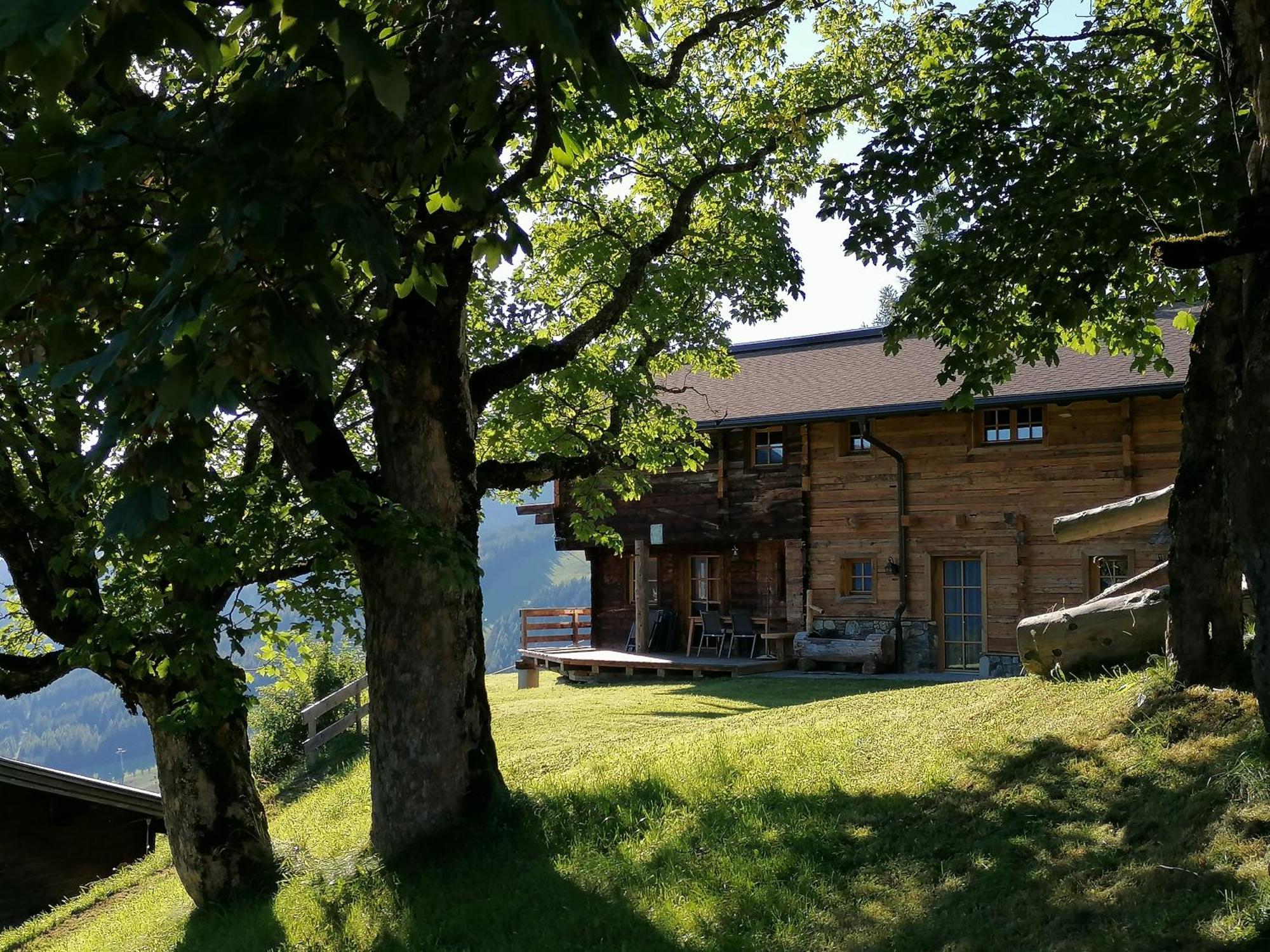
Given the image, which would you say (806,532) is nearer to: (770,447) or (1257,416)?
(770,447)

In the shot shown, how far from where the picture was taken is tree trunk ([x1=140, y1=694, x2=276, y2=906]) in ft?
33.9

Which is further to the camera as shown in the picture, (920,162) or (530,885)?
(920,162)

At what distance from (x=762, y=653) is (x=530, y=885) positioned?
1775 cm

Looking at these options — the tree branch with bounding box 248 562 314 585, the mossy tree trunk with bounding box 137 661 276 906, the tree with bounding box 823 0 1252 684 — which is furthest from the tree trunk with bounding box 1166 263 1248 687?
the mossy tree trunk with bounding box 137 661 276 906

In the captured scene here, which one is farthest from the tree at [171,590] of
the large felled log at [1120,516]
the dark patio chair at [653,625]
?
the dark patio chair at [653,625]

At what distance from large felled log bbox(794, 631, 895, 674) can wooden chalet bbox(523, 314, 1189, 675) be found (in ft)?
1.20

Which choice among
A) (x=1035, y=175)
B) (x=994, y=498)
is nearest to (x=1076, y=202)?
(x=1035, y=175)

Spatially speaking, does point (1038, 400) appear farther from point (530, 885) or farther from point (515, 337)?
point (530, 885)

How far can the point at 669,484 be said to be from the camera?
26188mm

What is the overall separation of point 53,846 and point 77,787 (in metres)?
1.34

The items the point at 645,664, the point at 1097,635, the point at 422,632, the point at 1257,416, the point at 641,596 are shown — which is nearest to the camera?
the point at 1257,416

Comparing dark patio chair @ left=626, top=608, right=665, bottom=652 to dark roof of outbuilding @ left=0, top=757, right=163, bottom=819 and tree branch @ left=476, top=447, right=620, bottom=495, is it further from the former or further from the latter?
tree branch @ left=476, top=447, right=620, bottom=495

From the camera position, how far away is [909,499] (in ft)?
75.5

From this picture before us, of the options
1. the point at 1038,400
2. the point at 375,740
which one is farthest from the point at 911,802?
the point at 1038,400
